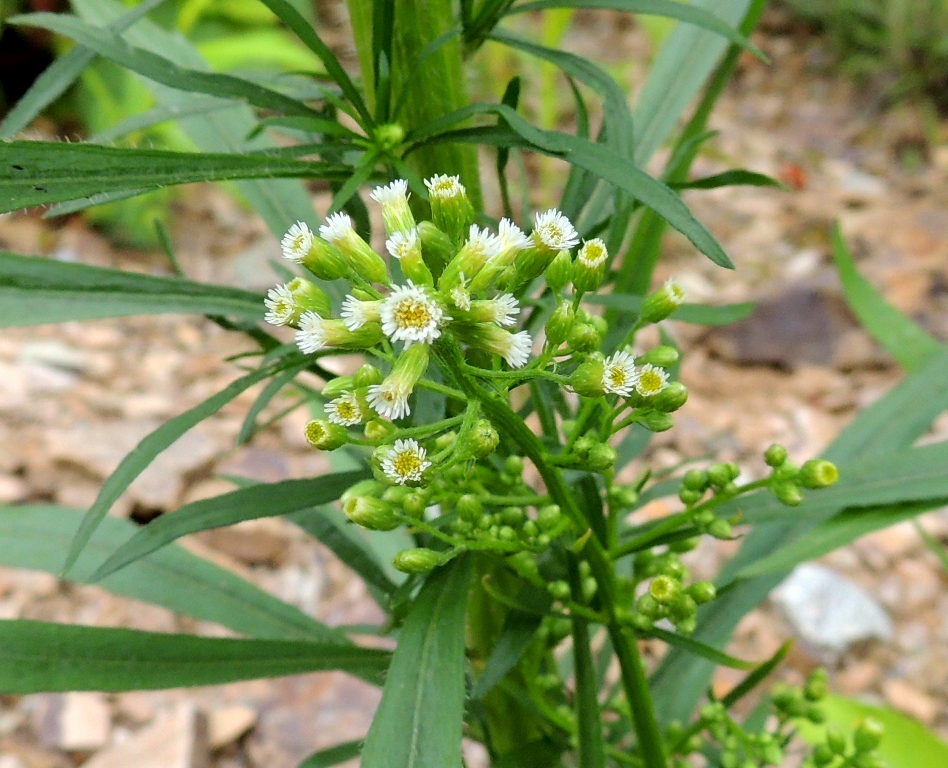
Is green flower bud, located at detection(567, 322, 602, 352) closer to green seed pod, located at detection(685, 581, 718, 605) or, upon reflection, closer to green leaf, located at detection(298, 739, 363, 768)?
green seed pod, located at detection(685, 581, 718, 605)

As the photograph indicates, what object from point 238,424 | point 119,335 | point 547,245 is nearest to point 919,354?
point 547,245

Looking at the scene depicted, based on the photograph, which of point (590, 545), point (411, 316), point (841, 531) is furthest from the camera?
point (841, 531)

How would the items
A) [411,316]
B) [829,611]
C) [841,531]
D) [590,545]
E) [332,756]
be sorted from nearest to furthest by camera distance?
1. [411,316]
2. [590,545]
3. [841,531]
4. [332,756]
5. [829,611]

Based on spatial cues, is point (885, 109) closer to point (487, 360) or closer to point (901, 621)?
point (901, 621)

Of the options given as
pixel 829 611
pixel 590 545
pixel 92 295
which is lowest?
pixel 590 545

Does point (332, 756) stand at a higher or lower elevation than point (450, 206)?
lower

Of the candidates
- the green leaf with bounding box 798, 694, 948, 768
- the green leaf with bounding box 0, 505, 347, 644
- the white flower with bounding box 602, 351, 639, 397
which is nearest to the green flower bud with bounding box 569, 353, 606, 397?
the white flower with bounding box 602, 351, 639, 397

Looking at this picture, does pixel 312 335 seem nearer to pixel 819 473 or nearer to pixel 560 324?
pixel 560 324

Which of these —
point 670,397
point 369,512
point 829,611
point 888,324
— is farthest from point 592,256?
point 829,611
